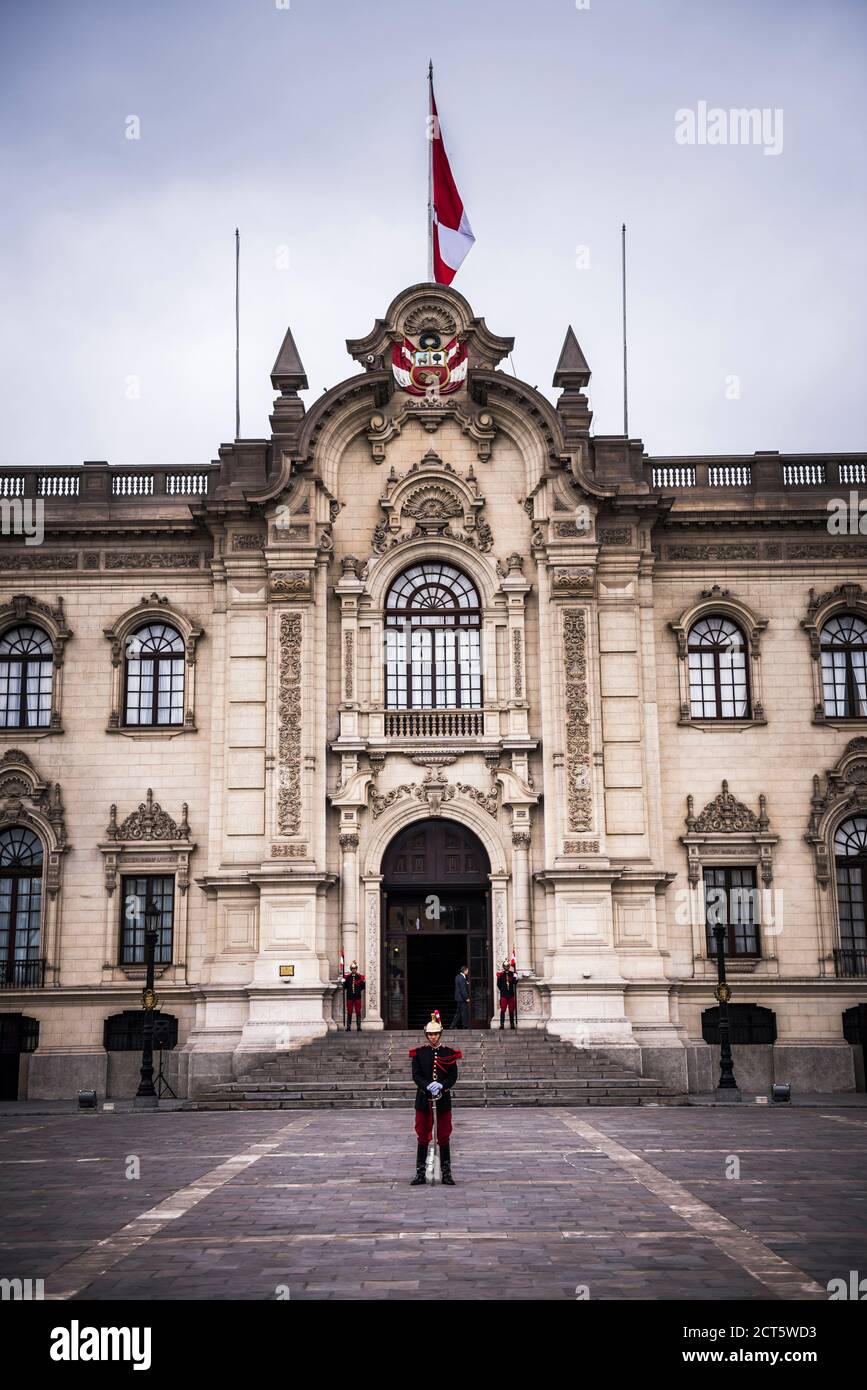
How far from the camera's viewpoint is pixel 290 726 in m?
34.3

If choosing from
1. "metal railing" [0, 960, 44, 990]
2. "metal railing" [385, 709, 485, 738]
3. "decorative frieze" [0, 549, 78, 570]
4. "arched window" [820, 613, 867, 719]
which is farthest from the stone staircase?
"decorative frieze" [0, 549, 78, 570]

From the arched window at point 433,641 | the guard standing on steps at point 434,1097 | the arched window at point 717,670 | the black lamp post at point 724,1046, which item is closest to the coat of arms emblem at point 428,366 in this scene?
the arched window at point 433,641

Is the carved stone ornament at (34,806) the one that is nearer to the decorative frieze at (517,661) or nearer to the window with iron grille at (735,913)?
the decorative frieze at (517,661)

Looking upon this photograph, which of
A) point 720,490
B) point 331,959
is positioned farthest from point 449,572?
point 331,959

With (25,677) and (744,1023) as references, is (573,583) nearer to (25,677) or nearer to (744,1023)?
(744,1023)

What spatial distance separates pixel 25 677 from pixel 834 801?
19.9 meters

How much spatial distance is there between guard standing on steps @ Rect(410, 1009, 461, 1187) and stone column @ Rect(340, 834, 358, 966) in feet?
58.1

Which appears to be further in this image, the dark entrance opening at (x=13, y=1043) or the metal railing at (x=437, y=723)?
the metal railing at (x=437, y=723)

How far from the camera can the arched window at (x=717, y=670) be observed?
117 feet

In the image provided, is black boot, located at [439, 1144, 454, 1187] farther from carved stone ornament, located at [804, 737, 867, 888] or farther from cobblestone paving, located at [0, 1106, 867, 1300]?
carved stone ornament, located at [804, 737, 867, 888]

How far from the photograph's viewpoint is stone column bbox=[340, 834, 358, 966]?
33909 mm

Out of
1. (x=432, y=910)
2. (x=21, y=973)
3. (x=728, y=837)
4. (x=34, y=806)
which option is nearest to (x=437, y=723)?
(x=432, y=910)

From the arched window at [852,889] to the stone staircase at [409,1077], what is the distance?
681cm
